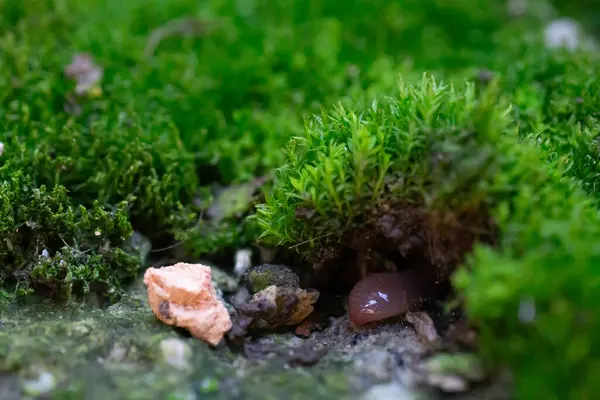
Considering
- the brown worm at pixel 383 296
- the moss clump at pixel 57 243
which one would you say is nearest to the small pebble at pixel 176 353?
the moss clump at pixel 57 243

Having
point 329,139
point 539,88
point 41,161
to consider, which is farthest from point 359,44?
point 41,161

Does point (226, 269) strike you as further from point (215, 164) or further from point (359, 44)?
point (359, 44)

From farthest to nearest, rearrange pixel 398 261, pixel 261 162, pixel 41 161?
pixel 261 162 < pixel 41 161 < pixel 398 261

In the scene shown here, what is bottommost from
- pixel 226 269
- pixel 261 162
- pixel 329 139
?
pixel 226 269

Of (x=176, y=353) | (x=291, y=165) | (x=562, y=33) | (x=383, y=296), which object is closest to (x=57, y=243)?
(x=176, y=353)

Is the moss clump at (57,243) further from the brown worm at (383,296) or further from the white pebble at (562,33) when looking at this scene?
the white pebble at (562,33)

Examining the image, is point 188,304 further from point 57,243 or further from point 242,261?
point 57,243

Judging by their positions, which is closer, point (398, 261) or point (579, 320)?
point (579, 320)

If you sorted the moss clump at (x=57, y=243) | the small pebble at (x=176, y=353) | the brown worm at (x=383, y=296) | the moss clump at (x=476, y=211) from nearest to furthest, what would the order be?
the moss clump at (x=476, y=211), the small pebble at (x=176, y=353), the brown worm at (x=383, y=296), the moss clump at (x=57, y=243)
